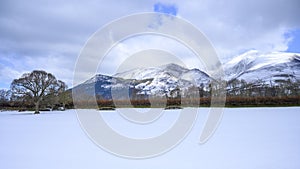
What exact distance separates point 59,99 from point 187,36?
1729 centimetres

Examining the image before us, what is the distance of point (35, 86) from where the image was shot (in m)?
18.4

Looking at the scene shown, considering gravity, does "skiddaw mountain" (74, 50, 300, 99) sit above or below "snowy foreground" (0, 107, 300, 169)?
above

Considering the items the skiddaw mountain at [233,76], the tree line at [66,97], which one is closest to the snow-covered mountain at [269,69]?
the skiddaw mountain at [233,76]

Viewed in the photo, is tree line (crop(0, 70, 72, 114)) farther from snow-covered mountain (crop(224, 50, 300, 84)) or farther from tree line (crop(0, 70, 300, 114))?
snow-covered mountain (crop(224, 50, 300, 84))

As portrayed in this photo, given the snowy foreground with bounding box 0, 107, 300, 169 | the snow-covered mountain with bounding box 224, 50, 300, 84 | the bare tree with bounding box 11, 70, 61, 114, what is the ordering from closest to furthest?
the snowy foreground with bounding box 0, 107, 300, 169, the bare tree with bounding box 11, 70, 61, 114, the snow-covered mountain with bounding box 224, 50, 300, 84

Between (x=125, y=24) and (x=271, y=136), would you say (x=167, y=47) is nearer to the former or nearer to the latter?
(x=125, y=24)

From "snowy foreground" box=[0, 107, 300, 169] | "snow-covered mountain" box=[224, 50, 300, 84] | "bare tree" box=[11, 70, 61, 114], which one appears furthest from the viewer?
"snow-covered mountain" box=[224, 50, 300, 84]

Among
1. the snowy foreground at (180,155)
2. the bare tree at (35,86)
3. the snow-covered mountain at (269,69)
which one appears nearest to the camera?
the snowy foreground at (180,155)

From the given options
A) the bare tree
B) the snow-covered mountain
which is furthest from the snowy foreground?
the snow-covered mountain

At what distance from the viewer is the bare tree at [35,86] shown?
1805 centimetres

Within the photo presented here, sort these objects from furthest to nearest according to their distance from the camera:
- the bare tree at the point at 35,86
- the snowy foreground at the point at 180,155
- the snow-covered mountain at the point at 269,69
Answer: the snow-covered mountain at the point at 269,69 < the bare tree at the point at 35,86 < the snowy foreground at the point at 180,155

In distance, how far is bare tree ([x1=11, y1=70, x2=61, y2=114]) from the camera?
1805 cm

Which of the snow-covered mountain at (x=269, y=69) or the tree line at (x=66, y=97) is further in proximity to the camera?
the snow-covered mountain at (x=269, y=69)

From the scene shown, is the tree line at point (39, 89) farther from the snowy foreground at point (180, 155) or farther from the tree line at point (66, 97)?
the snowy foreground at point (180, 155)
